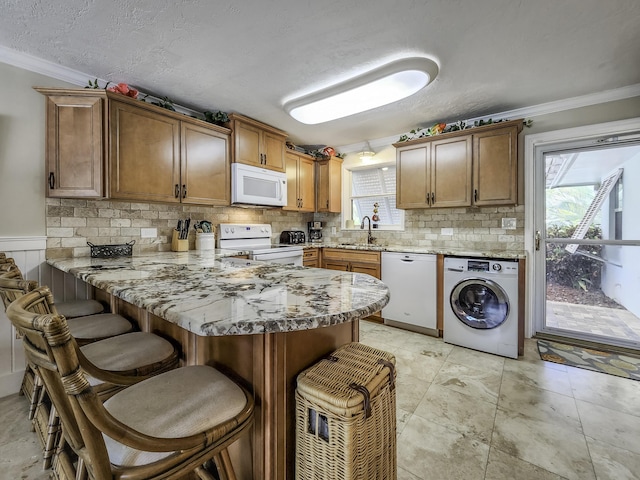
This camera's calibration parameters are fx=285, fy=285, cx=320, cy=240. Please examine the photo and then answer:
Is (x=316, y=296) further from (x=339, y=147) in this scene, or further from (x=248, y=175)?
(x=339, y=147)

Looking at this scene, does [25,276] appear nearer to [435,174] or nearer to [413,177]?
[413,177]

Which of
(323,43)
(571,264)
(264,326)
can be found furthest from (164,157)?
(571,264)

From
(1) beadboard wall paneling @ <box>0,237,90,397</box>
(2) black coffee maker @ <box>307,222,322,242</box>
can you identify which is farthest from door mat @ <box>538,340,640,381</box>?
(1) beadboard wall paneling @ <box>0,237,90,397</box>

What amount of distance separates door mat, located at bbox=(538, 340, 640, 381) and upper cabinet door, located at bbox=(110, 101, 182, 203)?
12.5 feet

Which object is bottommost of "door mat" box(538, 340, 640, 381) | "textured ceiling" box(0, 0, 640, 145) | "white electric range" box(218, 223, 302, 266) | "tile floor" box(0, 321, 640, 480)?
"tile floor" box(0, 321, 640, 480)

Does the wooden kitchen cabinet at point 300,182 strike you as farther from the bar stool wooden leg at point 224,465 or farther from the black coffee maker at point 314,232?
the bar stool wooden leg at point 224,465

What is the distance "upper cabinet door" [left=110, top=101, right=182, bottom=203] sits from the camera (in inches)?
89.6

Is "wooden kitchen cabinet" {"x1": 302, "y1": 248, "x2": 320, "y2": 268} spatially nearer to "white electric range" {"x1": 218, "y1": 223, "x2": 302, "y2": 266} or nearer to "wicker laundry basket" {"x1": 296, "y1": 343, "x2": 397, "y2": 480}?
"white electric range" {"x1": 218, "y1": 223, "x2": 302, "y2": 266}

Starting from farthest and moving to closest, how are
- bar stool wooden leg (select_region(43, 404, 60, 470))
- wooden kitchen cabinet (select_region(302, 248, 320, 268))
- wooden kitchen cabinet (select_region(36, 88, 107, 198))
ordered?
wooden kitchen cabinet (select_region(302, 248, 320, 268))
wooden kitchen cabinet (select_region(36, 88, 107, 198))
bar stool wooden leg (select_region(43, 404, 60, 470))

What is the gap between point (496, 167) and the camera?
2957mm

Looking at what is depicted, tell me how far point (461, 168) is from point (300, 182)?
209 centimetres

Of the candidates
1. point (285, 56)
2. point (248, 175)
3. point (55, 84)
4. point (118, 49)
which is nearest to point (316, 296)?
point (285, 56)

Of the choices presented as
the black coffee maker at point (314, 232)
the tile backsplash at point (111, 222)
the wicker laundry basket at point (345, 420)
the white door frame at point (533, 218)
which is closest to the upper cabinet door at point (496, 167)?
the white door frame at point (533, 218)

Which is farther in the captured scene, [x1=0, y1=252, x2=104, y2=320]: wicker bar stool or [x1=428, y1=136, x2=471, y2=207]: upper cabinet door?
[x1=428, y1=136, x2=471, y2=207]: upper cabinet door
